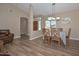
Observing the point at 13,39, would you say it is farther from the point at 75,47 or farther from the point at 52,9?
the point at 75,47

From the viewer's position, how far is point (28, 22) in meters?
4.16

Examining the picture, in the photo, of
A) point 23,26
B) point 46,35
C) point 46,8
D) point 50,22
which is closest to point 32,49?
point 46,35

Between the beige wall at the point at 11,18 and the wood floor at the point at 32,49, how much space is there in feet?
1.24

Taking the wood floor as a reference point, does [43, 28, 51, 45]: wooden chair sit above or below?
above

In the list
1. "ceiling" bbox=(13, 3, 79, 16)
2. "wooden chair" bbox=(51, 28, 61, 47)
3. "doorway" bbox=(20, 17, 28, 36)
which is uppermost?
"ceiling" bbox=(13, 3, 79, 16)

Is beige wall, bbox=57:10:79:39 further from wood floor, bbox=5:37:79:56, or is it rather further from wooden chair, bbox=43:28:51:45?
wood floor, bbox=5:37:79:56

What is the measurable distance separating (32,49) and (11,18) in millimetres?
1272

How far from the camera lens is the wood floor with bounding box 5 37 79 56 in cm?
427

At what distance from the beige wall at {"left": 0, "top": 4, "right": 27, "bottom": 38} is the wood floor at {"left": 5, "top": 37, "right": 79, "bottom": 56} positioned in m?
0.38

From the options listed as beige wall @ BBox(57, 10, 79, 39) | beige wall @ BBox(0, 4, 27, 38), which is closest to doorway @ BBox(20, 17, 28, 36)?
beige wall @ BBox(0, 4, 27, 38)

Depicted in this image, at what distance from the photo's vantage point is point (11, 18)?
166 inches

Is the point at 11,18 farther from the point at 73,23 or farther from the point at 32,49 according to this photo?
the point at 73,23

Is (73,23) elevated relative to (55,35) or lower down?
elevated

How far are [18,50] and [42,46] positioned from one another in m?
0.85
